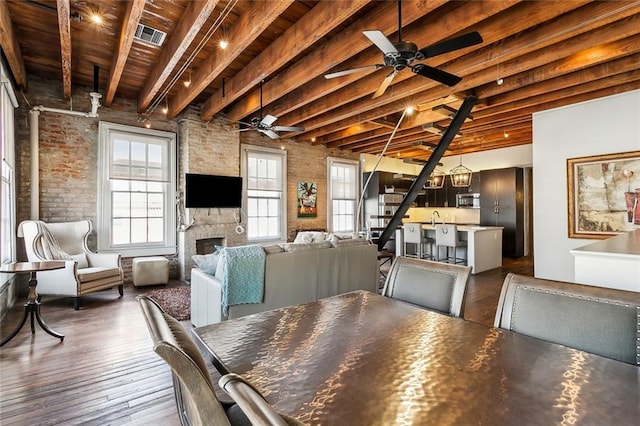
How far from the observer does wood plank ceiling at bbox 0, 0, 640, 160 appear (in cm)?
290

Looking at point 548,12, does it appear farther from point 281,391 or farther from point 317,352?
point 281,391

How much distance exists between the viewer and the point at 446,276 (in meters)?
1.82

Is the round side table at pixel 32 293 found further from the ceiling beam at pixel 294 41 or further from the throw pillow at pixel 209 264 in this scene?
the ceiling beam at pixel 294 41

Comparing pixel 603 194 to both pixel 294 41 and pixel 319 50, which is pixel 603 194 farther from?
pixel 294 41

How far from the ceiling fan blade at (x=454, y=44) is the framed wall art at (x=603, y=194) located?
3742 millimetres

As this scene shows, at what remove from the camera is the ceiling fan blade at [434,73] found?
9.42ft

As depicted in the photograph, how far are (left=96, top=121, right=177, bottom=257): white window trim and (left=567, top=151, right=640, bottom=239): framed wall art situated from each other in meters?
6.89

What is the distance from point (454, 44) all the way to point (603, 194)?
3.98 metres

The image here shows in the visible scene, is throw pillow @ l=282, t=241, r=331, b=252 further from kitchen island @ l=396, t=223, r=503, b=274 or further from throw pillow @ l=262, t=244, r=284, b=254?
kitchen island @ l=396, t=223, r=503, b=274

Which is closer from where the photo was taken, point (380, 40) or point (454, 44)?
point (380, 40)

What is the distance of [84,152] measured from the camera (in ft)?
17.0

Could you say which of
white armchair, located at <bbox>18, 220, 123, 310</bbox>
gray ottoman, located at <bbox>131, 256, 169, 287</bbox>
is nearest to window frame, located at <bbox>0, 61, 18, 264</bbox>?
white armchair, located at <bbox>18, 220, 123, 310</bbox>

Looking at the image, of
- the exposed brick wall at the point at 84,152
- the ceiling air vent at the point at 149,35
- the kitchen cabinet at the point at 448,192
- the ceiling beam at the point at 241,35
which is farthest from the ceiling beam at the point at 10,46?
the kitchen cabinet at the point at 448,192

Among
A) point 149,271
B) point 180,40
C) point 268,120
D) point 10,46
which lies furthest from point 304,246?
point 10,46
